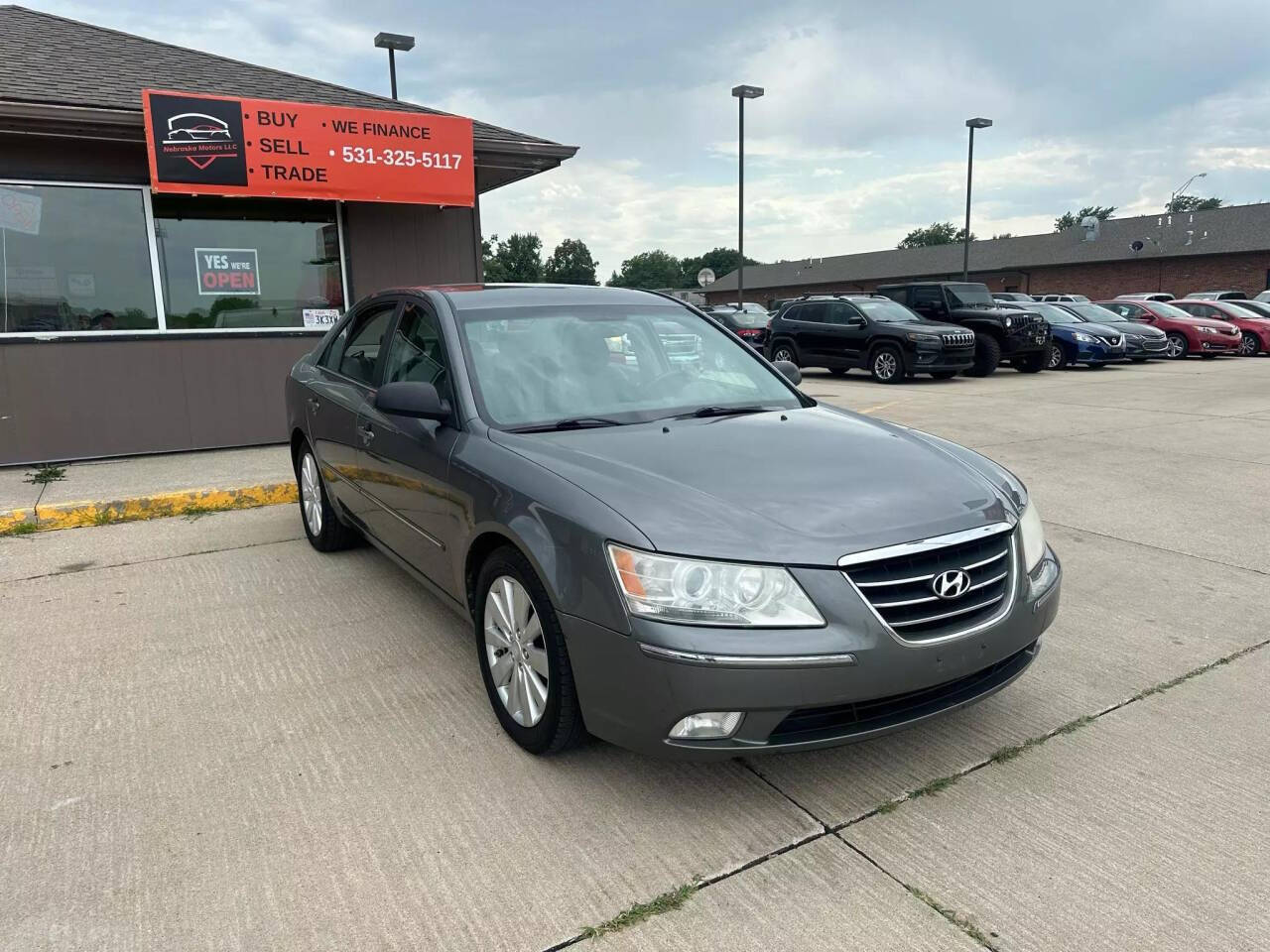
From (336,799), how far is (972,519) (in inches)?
83.7

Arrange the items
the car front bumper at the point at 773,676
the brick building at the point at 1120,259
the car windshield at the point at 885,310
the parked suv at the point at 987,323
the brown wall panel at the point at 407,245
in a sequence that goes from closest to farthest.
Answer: the car front bumper at the point at 773,676 → the brown wall panel at the point at 407,245 → the car windshield at the point at 885,310 → the parked suv at the point at 987,323 → the brick building at the point at 1120,259

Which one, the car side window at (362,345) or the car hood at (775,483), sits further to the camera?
the car side window at (362,345)

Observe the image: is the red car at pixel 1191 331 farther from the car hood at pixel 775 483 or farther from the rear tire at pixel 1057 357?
the car hood at pixel 775 483

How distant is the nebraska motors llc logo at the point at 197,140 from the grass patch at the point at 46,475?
101 inches

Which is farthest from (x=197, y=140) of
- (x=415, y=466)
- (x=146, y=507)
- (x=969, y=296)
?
(x=969, y=296)

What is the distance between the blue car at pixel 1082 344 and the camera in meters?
18.6

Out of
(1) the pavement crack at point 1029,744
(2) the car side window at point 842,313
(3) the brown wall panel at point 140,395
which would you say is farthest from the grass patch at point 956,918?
(2) the car side window at point 842,313

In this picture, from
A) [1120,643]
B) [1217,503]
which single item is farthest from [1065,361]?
[1120,643]

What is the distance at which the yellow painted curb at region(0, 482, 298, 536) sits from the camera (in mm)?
5949

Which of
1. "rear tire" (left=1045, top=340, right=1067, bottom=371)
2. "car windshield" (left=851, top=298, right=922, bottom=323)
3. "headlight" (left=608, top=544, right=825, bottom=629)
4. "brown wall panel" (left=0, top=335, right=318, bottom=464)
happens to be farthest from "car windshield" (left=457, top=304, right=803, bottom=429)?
"rear tire" (left=1045, top=340, right=1067, bottom=371)

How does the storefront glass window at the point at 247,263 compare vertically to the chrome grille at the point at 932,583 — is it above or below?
above

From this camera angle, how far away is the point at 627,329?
3.87 meters

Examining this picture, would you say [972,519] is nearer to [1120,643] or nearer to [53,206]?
[1120,643]

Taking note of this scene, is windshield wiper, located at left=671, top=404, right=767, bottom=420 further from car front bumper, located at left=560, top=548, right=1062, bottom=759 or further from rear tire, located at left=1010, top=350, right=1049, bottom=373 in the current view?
rear tire, located at left=1010, top=350, right=1049, bottom=373
